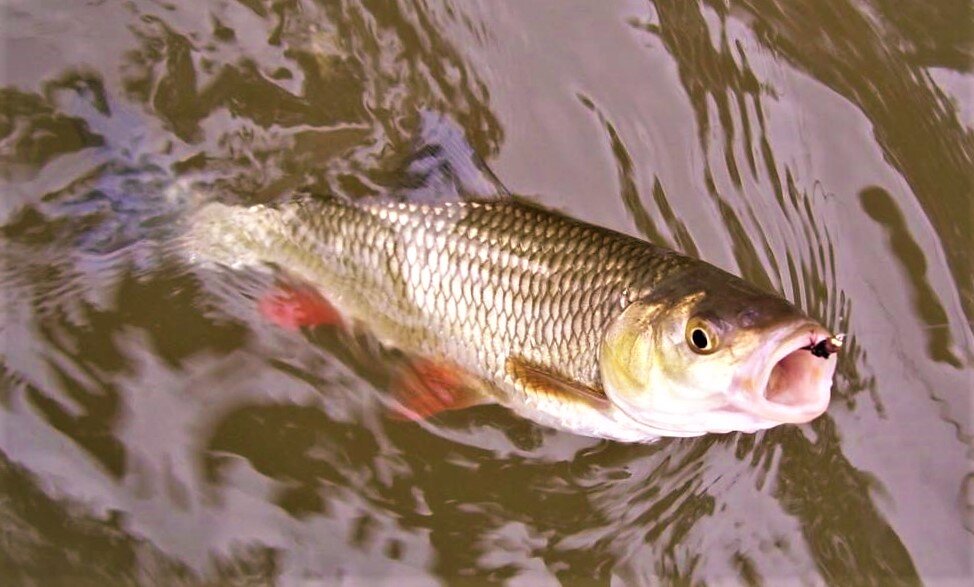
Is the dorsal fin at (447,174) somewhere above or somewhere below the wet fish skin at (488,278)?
above

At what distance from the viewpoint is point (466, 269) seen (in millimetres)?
2719

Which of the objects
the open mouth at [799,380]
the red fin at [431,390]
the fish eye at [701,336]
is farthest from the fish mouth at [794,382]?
the red fin at [431,390]

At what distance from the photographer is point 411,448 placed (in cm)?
302

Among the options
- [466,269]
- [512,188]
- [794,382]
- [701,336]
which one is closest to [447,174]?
[466,269]

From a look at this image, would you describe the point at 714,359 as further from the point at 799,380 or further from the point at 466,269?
the point at 466,269

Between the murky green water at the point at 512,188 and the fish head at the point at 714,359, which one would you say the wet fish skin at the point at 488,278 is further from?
the murky green water at the point at 512,188

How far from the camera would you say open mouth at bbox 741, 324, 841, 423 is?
2.21 m

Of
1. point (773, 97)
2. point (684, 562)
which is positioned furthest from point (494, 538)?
point (773, 97)

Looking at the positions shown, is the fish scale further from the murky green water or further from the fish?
the murky green water

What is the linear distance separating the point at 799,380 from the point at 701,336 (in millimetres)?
276

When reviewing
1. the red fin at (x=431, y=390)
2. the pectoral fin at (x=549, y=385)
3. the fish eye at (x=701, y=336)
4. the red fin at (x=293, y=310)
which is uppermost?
the fish eye at (x=701, y=336)

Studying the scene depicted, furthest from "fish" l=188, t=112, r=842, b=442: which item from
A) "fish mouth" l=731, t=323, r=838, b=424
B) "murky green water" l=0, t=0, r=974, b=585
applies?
"murky green water" l=0, t=0, r=974, b=585

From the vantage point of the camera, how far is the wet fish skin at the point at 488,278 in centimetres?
257

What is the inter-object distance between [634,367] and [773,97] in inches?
56.7
